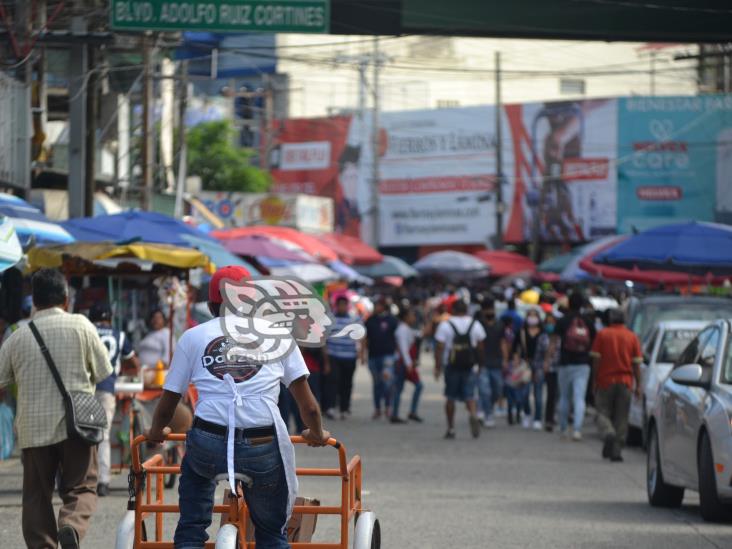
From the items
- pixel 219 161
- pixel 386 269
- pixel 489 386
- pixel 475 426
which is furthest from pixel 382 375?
pixel 219 161

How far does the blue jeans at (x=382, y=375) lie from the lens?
23.4 m

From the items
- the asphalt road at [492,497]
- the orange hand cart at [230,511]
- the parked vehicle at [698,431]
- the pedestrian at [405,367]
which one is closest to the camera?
the orange hand cart at [230,511]

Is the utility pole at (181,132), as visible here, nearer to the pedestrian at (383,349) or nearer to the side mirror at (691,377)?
the pedestrian at (383,349)

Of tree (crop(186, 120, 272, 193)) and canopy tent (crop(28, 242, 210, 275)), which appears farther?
tree (crop(186, 120, 272, 193))

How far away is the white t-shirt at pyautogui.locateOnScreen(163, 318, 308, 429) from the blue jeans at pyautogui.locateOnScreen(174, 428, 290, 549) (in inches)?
4.2

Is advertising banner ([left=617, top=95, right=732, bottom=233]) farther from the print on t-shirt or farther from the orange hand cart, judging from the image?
the print on t-shirt

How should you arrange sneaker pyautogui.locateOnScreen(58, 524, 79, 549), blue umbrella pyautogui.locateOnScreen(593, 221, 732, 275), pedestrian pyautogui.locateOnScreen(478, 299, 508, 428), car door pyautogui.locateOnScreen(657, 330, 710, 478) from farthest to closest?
blue umbrella pyautogui.locateOnScreen(593, 221, 732, 275)
pedestrian pyautogui.locateOnScreen(478, 299, 508, 428)
car door pyautogui.locateOnScreen(657, 330, 710, 478)
sneaker pyautogui.locateOnScreen(58, 524, 79, 549)

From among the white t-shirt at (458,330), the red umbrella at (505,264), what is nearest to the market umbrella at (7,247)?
the white t-shirt at (458,330)

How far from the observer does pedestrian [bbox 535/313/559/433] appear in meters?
21.5

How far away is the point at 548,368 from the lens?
21531 mm

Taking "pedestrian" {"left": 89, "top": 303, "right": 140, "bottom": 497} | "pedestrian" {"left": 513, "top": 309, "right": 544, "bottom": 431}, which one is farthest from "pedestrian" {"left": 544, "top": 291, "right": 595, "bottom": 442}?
"pedestrian" {"left": 89, "top": 303, "right": 140, "bottom": 497}

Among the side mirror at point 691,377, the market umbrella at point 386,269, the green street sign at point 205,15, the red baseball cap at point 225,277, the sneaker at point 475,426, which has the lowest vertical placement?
the sneaker at point 475,426

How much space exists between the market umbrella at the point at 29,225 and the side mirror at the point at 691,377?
23.4ft

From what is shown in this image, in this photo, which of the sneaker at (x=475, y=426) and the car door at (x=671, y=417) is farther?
the sneaker at (x=475, y=426)
